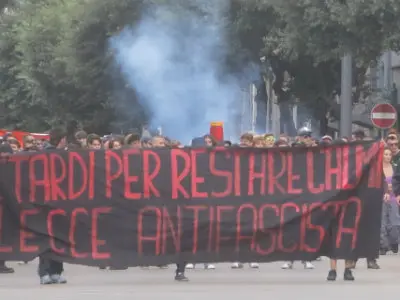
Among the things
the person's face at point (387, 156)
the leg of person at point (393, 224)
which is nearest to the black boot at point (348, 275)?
the person's face at point (387, 156)

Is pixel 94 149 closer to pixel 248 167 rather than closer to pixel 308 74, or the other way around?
pixel 248 167

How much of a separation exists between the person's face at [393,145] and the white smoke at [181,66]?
22.0 meters

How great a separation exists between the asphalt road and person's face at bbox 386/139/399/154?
2.31 m

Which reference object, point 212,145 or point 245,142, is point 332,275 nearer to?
point 245,142

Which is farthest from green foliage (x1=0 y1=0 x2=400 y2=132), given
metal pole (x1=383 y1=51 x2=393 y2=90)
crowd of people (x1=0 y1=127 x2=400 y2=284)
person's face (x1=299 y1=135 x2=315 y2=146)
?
crowd of people (x1=0 y1=127 x2=400 y2=284)

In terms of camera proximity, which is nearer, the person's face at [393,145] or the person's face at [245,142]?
the person's face at [245,142]

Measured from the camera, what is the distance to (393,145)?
1952 cm

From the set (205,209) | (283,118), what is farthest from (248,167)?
(283,118)

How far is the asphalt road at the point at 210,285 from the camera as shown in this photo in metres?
13.6

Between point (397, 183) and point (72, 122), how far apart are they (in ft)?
133

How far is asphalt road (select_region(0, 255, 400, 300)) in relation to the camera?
13.6 m

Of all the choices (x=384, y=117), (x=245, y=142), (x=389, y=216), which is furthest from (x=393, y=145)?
(x=384, y=117)

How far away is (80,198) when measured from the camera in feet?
47.4

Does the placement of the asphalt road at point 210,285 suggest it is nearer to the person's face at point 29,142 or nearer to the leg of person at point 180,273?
the leg of person at point 180,273
